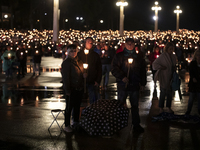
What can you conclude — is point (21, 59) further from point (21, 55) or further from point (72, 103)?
point (72, 103)

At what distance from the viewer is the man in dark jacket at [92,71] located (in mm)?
Answer: 9523

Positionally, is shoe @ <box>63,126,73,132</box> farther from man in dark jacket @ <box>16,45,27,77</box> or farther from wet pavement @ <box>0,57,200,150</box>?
man in dark jacket @ <box>16,45,27,77</box>

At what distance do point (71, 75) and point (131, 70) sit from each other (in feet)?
3.72

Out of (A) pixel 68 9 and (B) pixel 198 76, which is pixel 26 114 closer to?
(B) pixel 198 76

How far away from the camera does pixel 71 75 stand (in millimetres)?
8266

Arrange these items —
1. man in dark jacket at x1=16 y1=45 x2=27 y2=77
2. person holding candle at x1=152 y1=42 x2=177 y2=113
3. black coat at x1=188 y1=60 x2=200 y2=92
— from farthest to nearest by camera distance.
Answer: man in dark jacket at x1=16 y1=45 x2=27 y2=77
person holding candle at x1=152 y1=42 x2=177 y2=113
black coat at x1=188 y1=60 x2=200 y2=92

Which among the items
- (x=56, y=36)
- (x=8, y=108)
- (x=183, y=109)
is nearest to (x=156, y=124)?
(x=183, y=109)

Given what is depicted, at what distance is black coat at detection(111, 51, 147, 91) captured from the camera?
27.8ft

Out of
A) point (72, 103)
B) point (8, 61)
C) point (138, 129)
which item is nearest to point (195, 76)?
point (138, 129)

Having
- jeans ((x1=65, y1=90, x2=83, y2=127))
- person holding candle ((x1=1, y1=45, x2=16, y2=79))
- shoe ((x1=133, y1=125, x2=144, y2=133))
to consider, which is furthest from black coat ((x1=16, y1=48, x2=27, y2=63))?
shoe ((x1=133, y1=125, x2=144, y2=133))

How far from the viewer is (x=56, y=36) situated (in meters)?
41.4

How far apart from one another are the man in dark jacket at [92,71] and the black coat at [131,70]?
3.32ft

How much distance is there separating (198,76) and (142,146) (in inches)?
125

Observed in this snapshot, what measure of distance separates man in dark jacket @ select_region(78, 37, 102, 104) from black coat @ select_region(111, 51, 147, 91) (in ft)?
3.32
